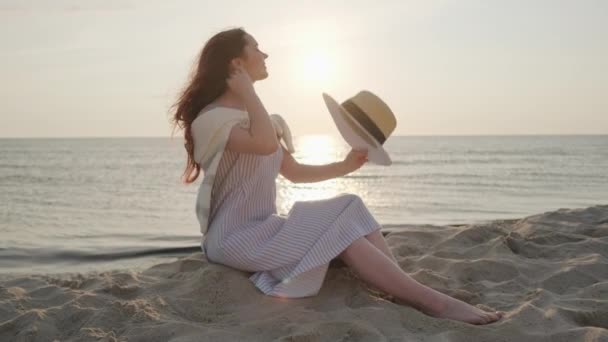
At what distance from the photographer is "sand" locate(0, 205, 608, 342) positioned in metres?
2.95

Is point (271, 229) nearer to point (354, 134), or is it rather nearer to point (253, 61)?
point (354, 134)

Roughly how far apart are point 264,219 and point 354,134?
2.58 feet

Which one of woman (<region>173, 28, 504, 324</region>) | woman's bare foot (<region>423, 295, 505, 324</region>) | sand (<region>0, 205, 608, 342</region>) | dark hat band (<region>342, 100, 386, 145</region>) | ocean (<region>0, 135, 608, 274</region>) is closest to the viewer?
sand (<region>0, 205, 608, 342</region>)

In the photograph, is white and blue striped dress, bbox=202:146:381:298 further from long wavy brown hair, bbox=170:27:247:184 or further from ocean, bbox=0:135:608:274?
ocean, bbox=0:135:608:274

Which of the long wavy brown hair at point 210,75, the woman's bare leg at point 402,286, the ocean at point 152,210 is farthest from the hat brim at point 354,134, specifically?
the ocean at point 152,210

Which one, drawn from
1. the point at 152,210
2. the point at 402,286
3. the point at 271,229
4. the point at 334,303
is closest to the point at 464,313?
the point at 402,286

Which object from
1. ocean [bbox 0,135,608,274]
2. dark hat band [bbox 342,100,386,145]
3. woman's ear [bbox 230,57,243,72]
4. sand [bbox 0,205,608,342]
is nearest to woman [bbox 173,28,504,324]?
woman's ear [bbox 230,57,243,72]

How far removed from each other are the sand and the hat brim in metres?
0.75

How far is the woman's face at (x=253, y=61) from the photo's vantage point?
378 cm

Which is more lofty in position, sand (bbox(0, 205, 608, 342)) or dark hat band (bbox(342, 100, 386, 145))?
dark hat band (bbox(342, 100, 386, 145))

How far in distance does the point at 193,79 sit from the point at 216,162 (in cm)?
62

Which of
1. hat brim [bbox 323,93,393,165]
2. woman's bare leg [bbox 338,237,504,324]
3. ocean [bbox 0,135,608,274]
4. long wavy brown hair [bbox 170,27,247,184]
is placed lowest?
ocean [bbox 0,135,608,274]

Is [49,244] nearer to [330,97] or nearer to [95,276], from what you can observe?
[95,276]

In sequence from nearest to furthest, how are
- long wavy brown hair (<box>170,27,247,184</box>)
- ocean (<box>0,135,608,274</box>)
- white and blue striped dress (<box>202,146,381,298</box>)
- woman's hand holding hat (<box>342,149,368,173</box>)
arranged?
white and blue striped dress (<box>202,146,381,298</box>) < long wavy brown hair (<box>170,27,247,184</box>) < woman's hand holding hat (<box>342,149,368,173</box>) < ocean (<box>0,135,608,274</box>)
